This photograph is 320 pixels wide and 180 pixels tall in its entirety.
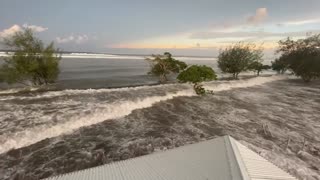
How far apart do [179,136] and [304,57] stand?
50417 mm

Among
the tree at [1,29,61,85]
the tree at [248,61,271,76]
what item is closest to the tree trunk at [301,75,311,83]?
the tree at [248,61,271,76]

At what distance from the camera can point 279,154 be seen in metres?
14.7

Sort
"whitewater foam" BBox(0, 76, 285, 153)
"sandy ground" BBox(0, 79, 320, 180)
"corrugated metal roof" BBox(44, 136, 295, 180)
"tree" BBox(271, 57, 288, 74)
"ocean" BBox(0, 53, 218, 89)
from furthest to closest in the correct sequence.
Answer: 1. "tree" BBox(271, 57, 288, 74)
2. "ocean" BBox(0, 53, 218, 89)
3. "whitewater foam" BBox(0, 76, 285, 153)
4. "sandy ground" BBox(0, 79, 320, 180)
5. "corrugated metal roof" BBox(44, 136, 295, 180)

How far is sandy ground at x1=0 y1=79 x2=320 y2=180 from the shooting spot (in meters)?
13.1

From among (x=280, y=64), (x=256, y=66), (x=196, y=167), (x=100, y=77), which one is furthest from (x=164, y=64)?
(x=280, y=64)

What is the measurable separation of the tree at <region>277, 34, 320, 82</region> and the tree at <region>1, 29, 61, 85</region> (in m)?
48.4

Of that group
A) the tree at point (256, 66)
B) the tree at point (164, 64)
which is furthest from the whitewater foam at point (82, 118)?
the tree at point (256, 66)

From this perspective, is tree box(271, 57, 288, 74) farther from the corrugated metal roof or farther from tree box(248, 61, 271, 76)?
the corrugated metal roof

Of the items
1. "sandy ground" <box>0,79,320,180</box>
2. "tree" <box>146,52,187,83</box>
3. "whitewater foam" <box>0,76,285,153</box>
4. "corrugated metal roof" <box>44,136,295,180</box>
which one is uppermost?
"tree" <box>146,52,187,83</box>

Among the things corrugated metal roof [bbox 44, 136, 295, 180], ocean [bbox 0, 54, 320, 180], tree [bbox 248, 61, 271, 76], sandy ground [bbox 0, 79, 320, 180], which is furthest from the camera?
tree [bbox 248, 61, 271, 76]

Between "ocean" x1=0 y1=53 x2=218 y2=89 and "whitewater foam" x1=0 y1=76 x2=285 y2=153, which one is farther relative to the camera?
"ocean" x1=0 y1=53 x2=218 y2=89

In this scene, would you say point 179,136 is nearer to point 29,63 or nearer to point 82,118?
point 82,118

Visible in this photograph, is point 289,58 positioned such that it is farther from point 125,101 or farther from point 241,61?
point 125,101

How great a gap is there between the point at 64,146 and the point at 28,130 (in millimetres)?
3206
